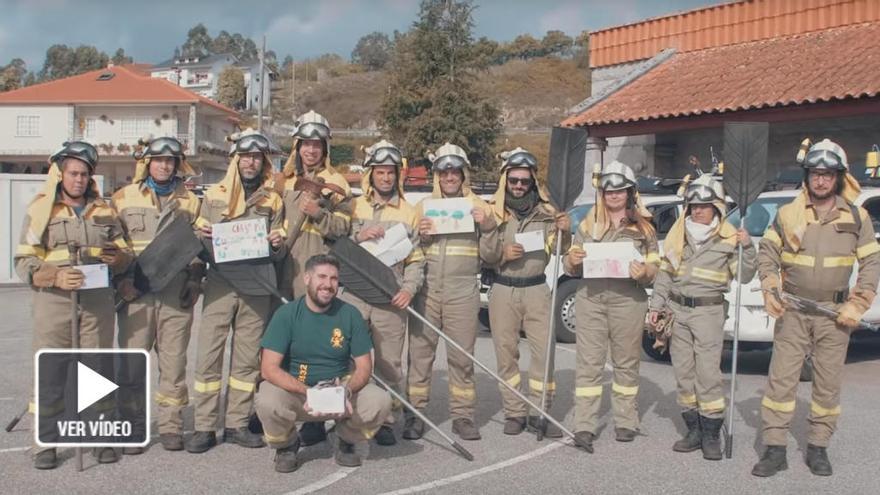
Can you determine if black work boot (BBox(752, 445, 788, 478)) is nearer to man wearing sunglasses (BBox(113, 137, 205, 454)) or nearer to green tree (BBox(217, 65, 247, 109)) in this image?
man wearing sunglasses (BBox(113, 137, 205, 454))

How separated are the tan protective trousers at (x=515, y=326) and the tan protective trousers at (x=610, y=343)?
0.97ft

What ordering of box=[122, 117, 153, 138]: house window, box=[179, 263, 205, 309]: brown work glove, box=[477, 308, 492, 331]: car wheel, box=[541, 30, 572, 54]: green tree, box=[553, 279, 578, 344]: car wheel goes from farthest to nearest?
1. box=[541, 30, 572, 54]: green tree
2. box=[122, 117, 153, 138]: house window
3. box=[477, 308, 492, 331]: car wheel
4. box=[553, 279, 578, 344]: car wheel
5. box=[179, 263, 205, 309]: brown work glove

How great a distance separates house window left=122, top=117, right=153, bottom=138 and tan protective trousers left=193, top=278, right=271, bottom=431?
54.2 metres

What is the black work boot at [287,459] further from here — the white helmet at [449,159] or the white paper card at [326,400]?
the white helmet at [449,159]

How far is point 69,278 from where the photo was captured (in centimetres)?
612

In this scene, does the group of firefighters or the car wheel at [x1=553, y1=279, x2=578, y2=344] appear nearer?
the group of firefighters

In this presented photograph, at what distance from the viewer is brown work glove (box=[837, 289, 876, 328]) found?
6.32 metres

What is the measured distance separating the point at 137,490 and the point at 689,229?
408cm

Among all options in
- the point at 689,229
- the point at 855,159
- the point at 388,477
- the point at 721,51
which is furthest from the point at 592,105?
the point at 388,477

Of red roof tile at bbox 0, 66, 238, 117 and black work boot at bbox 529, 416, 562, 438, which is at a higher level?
red roof tile at bbox 0, 66, 238, 117

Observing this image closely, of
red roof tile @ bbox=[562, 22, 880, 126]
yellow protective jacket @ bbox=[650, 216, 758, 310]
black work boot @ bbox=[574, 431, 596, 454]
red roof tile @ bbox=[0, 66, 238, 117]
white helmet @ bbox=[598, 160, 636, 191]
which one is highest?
red roof tile @ bbox=[0, 66, 238, 117]

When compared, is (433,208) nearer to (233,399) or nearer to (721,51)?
(233,399)

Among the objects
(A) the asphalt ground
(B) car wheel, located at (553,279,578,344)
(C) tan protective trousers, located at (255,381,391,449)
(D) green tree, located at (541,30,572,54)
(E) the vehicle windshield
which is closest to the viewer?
(A) the asphalt ground

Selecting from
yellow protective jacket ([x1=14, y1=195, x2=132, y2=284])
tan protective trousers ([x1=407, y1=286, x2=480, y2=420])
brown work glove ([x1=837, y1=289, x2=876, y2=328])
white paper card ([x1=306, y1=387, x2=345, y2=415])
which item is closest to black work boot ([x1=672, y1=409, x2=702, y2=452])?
brown work glove ([x1=837, y1=289, x2=876, y2=328])
